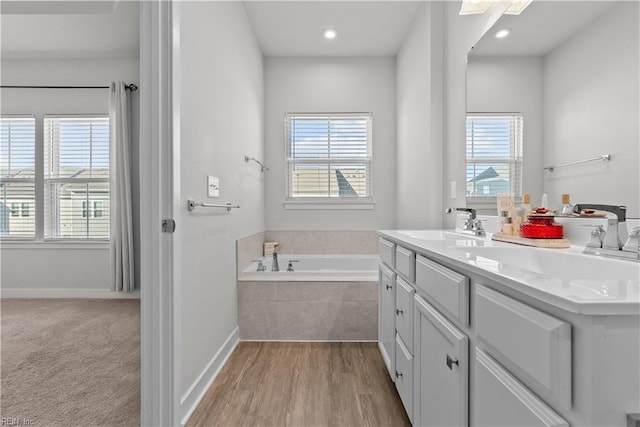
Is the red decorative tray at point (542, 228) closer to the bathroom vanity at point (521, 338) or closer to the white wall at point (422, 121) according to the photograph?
the bathroom vanity at point (521, 338)

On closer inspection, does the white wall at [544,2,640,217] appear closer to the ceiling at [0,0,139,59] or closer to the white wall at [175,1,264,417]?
the white wall at [175,1,264,417]

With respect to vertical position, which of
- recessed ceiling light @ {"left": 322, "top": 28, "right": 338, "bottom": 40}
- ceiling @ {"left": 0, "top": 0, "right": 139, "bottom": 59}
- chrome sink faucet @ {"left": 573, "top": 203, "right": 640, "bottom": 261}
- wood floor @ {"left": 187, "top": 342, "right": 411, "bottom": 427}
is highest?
ceiling @ {"left": 0, "top": 0, "right": 139, "bottom": 59}

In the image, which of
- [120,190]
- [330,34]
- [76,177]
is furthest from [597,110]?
[76,177]

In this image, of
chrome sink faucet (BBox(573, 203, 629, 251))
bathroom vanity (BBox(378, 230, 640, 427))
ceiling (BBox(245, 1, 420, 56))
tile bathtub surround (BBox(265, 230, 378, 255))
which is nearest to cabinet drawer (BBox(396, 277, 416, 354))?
bathroom vanity (BBox(378, 230, 640, 427))

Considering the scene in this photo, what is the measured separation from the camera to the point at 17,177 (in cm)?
350

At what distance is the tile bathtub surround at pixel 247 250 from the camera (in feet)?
7.81

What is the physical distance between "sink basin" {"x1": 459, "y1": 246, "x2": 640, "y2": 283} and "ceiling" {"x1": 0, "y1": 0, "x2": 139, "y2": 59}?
3.35 m

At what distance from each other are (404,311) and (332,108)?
8.44 ft

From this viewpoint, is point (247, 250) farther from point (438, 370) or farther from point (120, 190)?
point (438, 370)

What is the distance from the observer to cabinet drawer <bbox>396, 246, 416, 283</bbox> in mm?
1286

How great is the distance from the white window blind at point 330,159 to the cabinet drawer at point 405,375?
2095 millimetres

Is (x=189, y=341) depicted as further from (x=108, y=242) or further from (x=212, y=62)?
(x=108, y=242)

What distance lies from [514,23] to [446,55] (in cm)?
77

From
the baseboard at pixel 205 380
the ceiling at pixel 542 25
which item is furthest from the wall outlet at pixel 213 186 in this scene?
the ceiling at pixel 542 25
